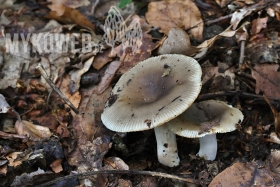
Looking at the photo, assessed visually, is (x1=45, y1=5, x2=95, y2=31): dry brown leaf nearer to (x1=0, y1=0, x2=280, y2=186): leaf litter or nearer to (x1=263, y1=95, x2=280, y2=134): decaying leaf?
(x1=0, y1=0, x2=280, y2=186): leaf litter

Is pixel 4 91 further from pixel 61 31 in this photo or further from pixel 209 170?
pixel 209 170

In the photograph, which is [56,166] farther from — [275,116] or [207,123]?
A: [275,116]

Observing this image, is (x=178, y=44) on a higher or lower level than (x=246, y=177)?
higher

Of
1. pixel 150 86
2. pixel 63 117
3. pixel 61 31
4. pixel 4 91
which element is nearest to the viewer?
pixel 150 86

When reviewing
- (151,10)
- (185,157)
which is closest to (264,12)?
(151,10)

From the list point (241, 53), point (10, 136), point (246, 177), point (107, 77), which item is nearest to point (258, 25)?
point (241, 53)

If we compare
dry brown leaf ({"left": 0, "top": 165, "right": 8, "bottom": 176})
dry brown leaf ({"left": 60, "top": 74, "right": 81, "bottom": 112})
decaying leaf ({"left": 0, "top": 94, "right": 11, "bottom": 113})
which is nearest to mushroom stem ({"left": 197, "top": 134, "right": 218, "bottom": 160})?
dry brown leaf ({"left": 60, "top": 74, "right": 81, "bottom": 112})

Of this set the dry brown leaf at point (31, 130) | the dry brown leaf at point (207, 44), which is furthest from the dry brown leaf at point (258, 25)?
the dry brown leaf at point (31, 130)
